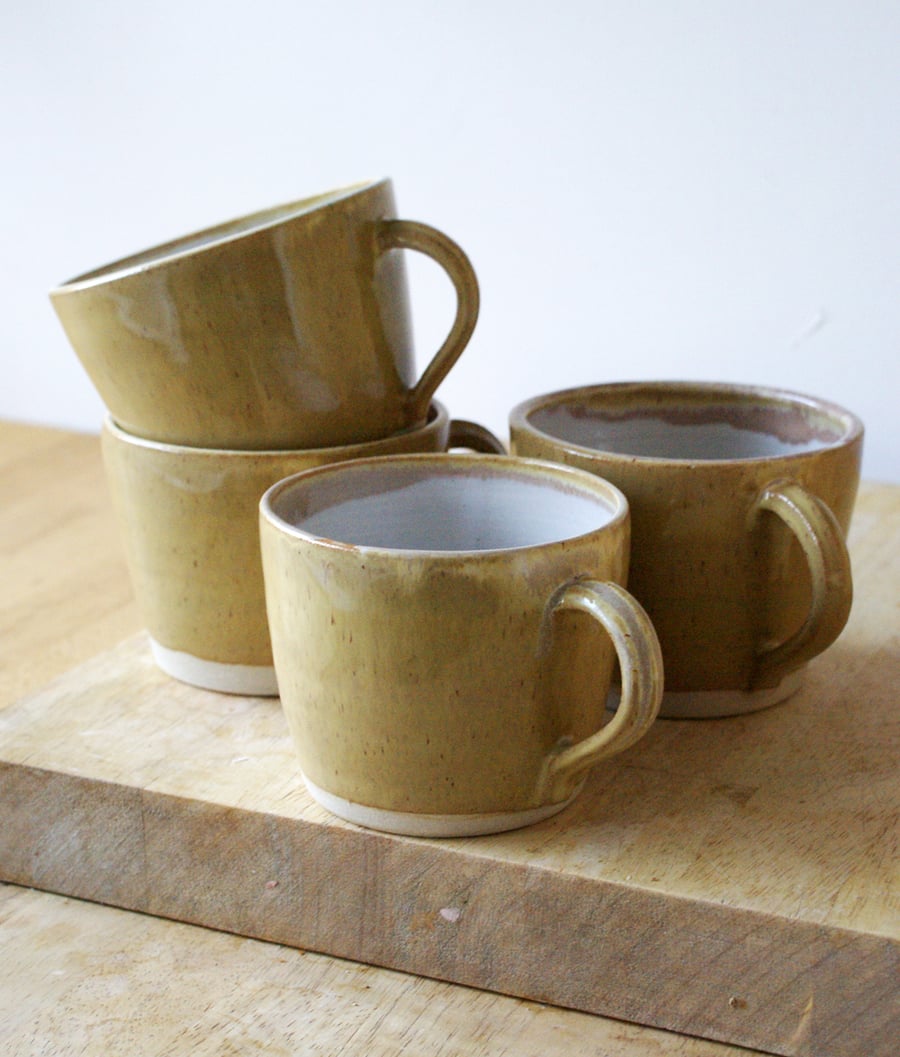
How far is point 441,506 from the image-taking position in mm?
453

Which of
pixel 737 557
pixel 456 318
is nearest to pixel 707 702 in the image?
pixel 737 557

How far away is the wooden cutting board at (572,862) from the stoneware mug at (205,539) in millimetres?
18

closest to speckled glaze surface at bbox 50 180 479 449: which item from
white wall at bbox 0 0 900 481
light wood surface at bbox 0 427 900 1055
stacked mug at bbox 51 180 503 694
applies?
stacked mug at bbox 51 180 503 694

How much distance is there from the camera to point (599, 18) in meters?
0.88

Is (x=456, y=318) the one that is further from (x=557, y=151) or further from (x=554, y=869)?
(x=557, y=151)

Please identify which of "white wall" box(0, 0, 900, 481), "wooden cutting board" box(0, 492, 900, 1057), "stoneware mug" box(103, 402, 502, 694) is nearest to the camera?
"wooden cutting board" box(0, 492, 900, 1057)

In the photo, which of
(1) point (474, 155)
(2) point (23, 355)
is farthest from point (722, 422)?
(2) point (23, 355)

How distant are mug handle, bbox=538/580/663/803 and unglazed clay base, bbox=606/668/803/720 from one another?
0.31 ft

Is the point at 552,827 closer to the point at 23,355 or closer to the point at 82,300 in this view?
the point at 82,300

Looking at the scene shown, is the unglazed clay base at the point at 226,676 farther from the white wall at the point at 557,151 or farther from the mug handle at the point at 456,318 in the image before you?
the white wall at the point at 557,151

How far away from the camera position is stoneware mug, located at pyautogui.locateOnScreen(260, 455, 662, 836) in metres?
0.36

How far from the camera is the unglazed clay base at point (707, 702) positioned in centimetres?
47

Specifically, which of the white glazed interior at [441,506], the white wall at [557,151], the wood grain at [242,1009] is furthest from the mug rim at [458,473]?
the white wall at [557,151]

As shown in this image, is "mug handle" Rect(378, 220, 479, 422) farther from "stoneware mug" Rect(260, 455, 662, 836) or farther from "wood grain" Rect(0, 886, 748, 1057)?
"wood grain" Rect(0, 886, 748, 1057)
